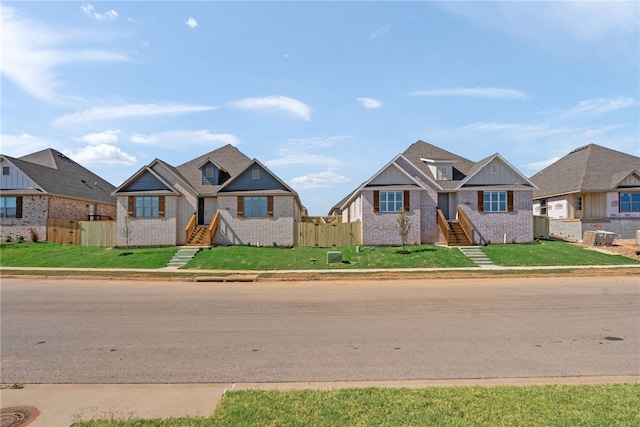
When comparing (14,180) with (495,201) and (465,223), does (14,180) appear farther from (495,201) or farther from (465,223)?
(495,201)

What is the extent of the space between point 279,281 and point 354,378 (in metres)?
13.9

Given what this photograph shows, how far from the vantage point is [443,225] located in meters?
30.5

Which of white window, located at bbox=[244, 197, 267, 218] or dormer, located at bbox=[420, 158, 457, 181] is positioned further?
dormer, located at bbox=[420, 158, 457, 181]

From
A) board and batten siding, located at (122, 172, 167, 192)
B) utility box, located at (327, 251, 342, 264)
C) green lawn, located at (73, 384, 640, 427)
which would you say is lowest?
green lawn, located at (73, 384, 640, 427)

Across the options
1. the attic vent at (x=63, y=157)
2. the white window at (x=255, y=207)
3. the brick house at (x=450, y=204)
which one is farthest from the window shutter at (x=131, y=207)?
the attic vent at (x=63, y=157)

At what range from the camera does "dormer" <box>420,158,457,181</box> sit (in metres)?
33.6

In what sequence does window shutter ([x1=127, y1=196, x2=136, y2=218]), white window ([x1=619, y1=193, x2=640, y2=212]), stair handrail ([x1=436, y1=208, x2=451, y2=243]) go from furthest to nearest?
white window ([x1=619, y1=193, x2=640, y2=212]) < window shutter ([x1=127, y1=196, x2=136, y2=218]) < stair handrail ([x1=436, y1=208, x2=451, y2=243])

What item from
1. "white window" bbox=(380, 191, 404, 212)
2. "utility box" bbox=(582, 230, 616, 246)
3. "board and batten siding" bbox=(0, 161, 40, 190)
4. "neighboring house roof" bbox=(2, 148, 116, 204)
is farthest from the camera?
"neighboring house roof" bbox=(2, 148, 116, 204)

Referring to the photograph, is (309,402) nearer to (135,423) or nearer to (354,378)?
(354,378)

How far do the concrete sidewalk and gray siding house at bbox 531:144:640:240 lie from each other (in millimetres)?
32383

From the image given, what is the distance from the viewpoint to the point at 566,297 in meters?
13.4

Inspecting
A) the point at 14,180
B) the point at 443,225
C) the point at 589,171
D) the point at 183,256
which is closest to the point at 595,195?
the point at 589,171

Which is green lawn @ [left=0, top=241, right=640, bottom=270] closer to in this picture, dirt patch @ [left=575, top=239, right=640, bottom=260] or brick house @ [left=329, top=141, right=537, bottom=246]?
dirt patch @ [left=575, top=239, right=640, bottom=260]

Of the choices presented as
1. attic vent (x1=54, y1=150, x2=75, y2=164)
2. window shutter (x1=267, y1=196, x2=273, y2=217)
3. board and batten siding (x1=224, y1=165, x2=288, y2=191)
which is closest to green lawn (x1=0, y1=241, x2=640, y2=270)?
window shutter (x1=267, y1=196, x2=273, y2=217)
